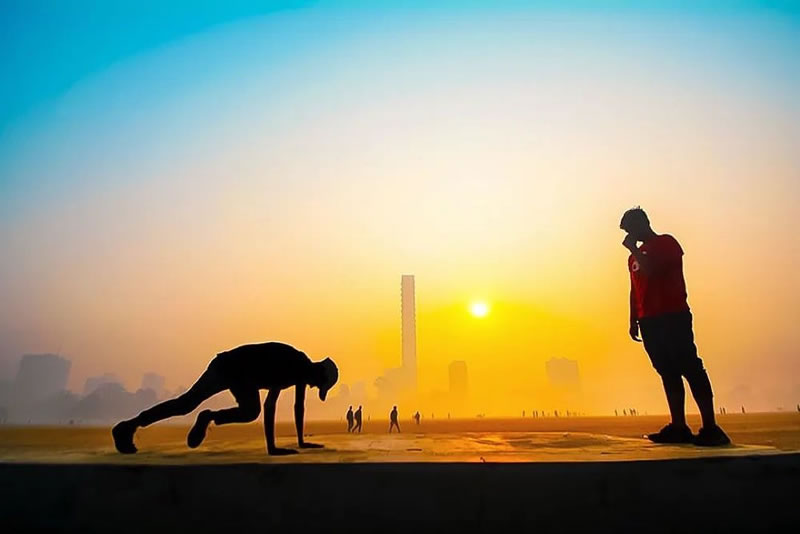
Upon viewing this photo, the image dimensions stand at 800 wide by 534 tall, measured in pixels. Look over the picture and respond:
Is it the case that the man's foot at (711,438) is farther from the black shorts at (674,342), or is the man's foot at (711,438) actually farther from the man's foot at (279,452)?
the man's foot at (279,452)

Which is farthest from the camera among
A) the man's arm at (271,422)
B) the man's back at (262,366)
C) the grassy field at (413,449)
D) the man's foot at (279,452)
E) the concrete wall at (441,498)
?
the man's back at (262,366)

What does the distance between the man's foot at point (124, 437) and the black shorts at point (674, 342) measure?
8.81 meters

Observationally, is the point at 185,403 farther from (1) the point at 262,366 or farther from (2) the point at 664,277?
(2) the point at 664,277

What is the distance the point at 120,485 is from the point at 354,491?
2.60 meters

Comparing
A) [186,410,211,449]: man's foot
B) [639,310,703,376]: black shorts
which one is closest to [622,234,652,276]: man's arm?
[639,310,703,376]: black shorts

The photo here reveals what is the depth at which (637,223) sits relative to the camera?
36.5 feet

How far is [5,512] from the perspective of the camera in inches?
272

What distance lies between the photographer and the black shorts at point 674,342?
1048cm

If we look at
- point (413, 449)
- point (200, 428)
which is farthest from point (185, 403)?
point (413, 449)

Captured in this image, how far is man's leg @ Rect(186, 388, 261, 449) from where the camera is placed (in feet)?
30.6

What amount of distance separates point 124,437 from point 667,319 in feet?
29.7

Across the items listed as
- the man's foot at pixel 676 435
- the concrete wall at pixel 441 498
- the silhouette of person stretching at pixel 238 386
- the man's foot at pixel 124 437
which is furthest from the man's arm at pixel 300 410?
the man's foot at pixel 676 435

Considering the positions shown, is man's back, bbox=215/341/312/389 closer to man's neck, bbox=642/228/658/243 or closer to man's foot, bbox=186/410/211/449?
man's foot, bbox=186/410/211/449

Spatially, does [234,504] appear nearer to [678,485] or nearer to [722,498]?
[678,485]
